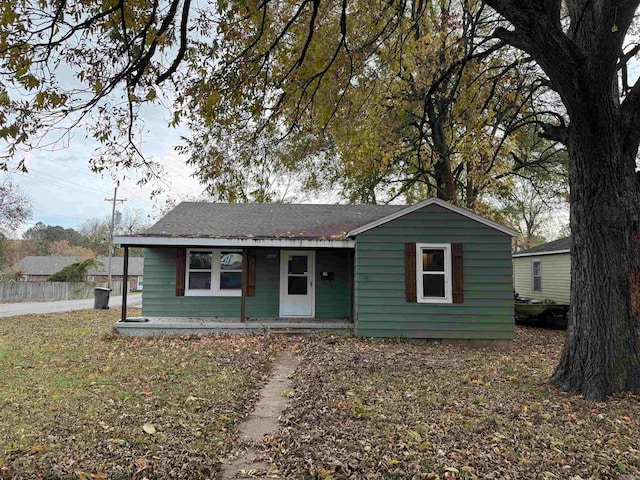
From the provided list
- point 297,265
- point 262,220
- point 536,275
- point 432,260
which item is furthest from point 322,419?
point 536,275

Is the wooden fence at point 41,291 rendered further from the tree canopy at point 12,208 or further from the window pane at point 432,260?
the window pane at point 432,260

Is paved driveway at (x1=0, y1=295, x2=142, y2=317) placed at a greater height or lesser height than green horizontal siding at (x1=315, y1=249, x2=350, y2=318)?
lesser

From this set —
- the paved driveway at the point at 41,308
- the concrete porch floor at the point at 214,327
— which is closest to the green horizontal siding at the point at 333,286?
the concrete porch floor at the point at 214,327

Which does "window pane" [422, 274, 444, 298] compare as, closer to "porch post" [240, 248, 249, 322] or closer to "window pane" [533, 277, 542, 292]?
"porch post" [240, 248, 249, 322]

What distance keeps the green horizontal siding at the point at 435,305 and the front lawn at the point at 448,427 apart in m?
2.82

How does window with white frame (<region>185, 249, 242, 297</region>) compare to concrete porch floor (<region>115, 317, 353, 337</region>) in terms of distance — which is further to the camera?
window with white frame (<region>185, 249, 242, 297</region>)

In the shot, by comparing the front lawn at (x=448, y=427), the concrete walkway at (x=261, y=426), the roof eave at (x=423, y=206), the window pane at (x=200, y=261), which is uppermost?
the roof eave at (x=423, y=206)

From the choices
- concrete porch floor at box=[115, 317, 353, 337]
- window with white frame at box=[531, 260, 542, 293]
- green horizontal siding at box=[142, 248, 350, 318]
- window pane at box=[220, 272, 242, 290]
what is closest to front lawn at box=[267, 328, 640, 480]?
concrete porch floor at box=[115, 317, 353, 337]

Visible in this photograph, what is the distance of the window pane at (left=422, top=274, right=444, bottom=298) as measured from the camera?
32.2 ft

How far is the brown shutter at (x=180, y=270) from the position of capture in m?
11.3

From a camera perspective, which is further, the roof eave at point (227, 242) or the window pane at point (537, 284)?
the window pane at point (537, 284)

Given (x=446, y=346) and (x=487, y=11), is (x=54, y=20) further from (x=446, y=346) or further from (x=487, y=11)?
(x=487, y=11)

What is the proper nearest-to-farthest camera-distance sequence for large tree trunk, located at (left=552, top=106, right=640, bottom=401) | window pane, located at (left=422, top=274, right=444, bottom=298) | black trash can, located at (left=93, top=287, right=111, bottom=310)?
large tree trunk, located at (left=552, top=106, right=640, bottom=401), window pane, located at (left=422, top=274, right=444, bottom=298), black trash can, located at (left=93, top=287, right=111, bottom=310)

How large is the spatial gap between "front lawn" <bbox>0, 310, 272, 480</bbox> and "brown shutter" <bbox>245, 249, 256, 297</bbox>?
2405mm
